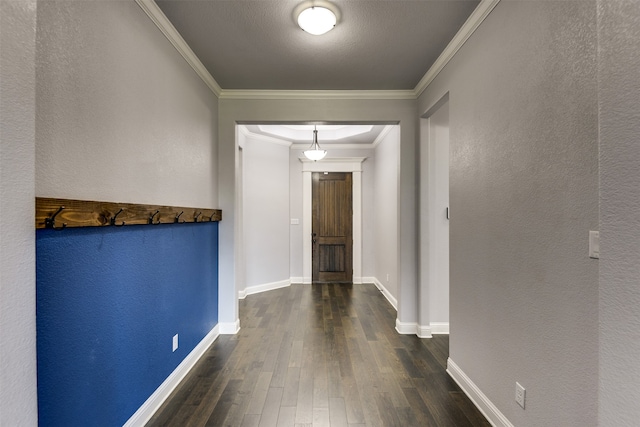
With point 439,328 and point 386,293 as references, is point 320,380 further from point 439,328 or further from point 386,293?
point 386,293

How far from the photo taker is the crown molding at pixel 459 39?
199 cm

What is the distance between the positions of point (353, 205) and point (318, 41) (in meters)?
3.78

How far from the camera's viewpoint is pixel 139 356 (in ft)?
6.10

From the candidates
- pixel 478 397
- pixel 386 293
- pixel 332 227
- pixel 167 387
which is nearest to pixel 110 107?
pixel 167 387

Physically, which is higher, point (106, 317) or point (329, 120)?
point (329, 120)

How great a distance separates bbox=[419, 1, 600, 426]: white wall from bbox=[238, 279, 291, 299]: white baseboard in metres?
3.42

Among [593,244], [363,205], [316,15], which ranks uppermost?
[316,15]

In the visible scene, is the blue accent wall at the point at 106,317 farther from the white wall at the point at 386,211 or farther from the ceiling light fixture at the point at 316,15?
the white wall at the point at 386,211

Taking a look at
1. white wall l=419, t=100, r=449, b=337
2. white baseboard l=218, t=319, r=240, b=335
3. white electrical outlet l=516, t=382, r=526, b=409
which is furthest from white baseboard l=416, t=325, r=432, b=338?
white baseboard l=218, t=319, r=240, b=335

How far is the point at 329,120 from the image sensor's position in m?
3.46

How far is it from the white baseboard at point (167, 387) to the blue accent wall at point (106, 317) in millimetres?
36

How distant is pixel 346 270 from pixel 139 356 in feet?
14.6

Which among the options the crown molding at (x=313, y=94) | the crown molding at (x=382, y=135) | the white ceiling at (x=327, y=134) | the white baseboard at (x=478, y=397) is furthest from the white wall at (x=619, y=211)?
the white ceiling at (x=327, y=134)

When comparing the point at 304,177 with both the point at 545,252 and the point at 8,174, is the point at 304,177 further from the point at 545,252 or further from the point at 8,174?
the point at 8,174
